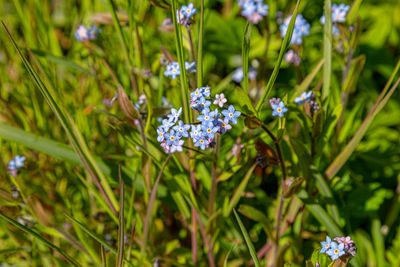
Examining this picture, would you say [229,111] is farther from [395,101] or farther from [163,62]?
[395,101]

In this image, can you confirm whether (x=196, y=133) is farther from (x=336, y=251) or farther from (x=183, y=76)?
(x=336, y=251)

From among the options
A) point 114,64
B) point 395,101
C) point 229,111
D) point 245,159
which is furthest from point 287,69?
point 229,111

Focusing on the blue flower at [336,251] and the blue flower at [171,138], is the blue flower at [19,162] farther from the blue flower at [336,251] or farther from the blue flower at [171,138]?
the blue flower at [336,251]

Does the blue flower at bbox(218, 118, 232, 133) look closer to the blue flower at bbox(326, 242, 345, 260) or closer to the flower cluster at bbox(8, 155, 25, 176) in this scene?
the blue flower at bbox(326, 242, 345, 260)

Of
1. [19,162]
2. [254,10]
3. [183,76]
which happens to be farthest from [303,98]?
[19,162]

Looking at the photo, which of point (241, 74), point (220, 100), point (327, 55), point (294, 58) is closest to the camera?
point (220, 100)

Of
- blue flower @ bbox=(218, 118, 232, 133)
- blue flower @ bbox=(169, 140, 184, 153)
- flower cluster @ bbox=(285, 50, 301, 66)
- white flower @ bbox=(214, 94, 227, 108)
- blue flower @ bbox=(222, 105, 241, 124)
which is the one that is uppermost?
flower cluster @ bbox=(285, 50, 301, 66)

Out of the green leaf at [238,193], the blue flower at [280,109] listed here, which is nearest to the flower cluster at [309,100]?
the blue flower at [280,109]

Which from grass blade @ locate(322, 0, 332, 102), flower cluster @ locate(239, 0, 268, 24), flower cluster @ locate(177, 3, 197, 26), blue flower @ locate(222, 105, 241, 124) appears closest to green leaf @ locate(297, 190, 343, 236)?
grass blade @ locate(322, 0, 332, 102)
